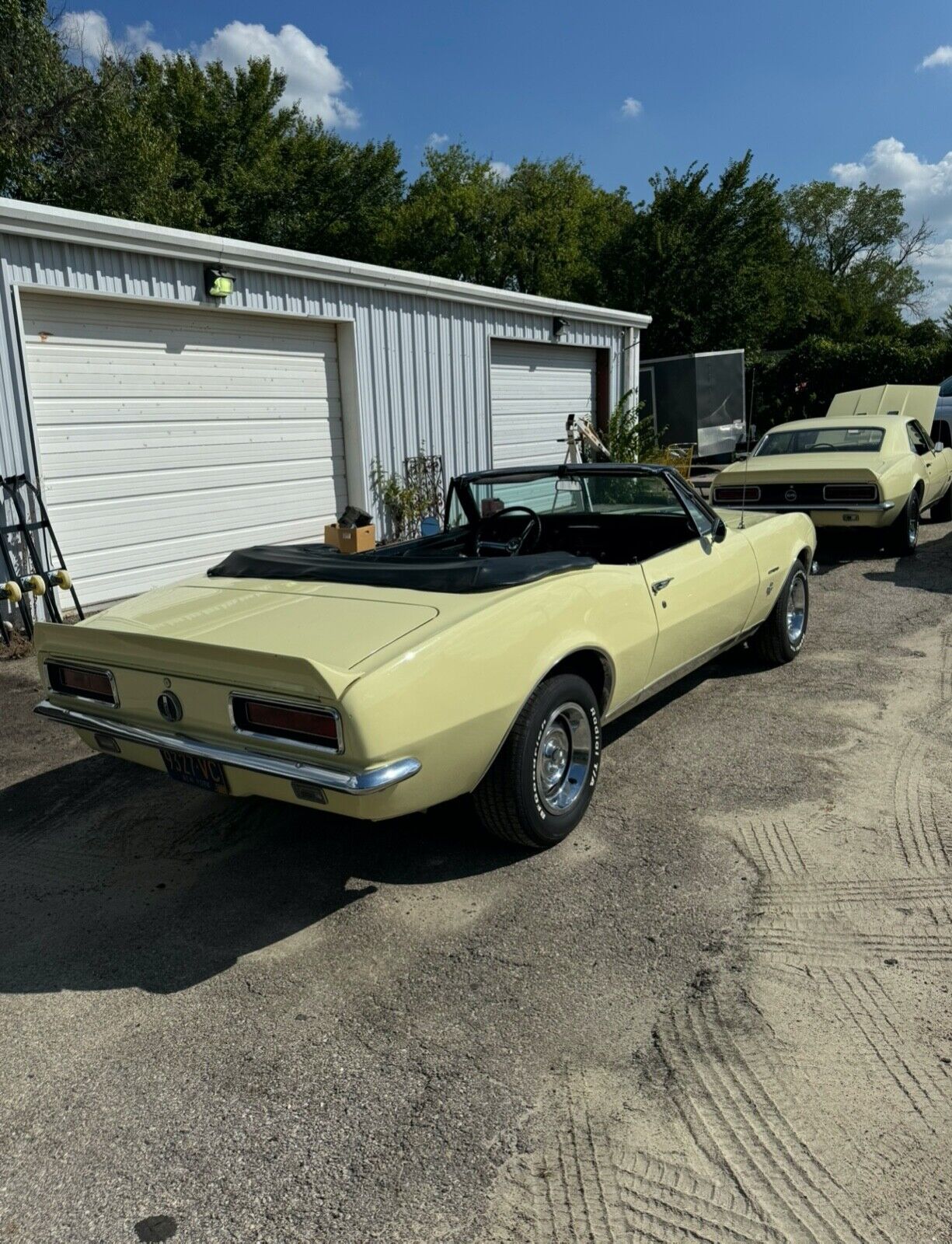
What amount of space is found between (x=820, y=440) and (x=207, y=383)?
6374 mm

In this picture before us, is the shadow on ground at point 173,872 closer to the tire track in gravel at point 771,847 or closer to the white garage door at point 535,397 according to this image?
the tire track in gravel at point 771,847

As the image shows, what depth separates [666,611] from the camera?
4312 mm

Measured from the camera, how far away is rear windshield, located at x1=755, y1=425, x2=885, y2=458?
9.78 meters

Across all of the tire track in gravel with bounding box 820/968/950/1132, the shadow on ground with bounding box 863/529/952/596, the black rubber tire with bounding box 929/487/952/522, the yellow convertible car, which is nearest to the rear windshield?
the yellow convertible car

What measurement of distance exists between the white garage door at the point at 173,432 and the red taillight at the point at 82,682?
4.45 m

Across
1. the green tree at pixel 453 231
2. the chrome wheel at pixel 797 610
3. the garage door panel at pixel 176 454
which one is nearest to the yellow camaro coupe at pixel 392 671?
the chrome wheel at pixel 797 610

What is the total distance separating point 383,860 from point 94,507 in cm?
551

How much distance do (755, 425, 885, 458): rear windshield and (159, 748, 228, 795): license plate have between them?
27.2 ft

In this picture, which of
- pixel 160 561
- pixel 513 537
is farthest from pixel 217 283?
pixel 513 537

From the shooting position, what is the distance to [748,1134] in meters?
2.23

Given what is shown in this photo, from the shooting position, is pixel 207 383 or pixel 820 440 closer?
pixel 207 383

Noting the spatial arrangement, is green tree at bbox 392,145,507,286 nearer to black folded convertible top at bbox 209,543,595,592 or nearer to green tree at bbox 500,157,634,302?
green tree at bbox 500,157,634,302

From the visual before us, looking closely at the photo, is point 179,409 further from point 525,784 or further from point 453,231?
point 453,231

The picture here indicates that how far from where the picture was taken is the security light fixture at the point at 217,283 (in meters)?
8.38
